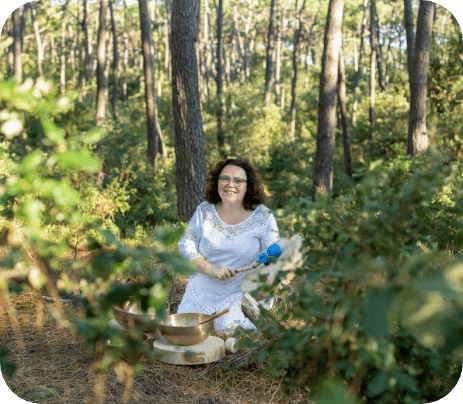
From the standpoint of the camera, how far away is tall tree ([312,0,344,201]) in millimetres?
8312

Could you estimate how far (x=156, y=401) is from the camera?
2.20 metres

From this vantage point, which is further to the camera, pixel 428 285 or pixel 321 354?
pixel 321 354

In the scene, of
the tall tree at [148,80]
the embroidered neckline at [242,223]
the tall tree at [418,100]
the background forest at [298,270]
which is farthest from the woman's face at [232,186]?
the tall tree at [148,80]

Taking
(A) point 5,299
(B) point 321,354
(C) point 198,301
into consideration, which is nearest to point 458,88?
(C) point 198,301

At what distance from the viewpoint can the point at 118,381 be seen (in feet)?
7.63

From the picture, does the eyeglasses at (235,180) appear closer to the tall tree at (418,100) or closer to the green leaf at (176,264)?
the green leaf at (176,264)

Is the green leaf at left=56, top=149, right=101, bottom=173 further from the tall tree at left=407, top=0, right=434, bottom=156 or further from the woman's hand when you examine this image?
the tall tree at left=407, top=0, right=434, bottom=156

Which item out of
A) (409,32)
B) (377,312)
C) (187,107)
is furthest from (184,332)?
(409,32)

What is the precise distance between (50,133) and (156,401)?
1.73 metres

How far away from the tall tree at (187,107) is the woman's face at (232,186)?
2.82m

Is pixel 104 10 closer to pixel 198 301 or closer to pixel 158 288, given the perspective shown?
pixel 198 301

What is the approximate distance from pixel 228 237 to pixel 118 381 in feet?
Answer: 4.90

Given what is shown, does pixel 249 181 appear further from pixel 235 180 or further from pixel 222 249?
pixel 222 249

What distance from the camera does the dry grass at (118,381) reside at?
84.8 inches
